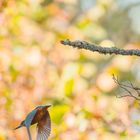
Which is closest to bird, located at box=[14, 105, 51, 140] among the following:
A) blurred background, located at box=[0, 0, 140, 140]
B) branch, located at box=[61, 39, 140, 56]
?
branch, located at box=[61, 39, 140, 56]

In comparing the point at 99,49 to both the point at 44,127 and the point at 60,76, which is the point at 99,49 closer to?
the point at 44,127

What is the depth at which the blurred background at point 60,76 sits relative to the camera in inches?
202

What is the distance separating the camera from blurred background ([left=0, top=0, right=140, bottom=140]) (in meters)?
5.14

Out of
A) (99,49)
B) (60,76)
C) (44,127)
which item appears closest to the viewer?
(44,127)

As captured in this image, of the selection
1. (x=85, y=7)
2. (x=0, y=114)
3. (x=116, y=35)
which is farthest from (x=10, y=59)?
(x=85, y=7)

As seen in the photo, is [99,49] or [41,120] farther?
[99,49]

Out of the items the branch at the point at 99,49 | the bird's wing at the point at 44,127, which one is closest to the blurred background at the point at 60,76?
the branch at the point at 99,49

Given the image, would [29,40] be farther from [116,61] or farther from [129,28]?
[129,28]

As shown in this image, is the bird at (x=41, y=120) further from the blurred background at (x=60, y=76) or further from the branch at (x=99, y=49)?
the blurred background at (x=60, y=76)

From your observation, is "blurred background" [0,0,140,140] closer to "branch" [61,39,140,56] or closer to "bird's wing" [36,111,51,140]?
"branch" [61,39,140,56]

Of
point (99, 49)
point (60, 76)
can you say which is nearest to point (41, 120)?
point (99, 49)

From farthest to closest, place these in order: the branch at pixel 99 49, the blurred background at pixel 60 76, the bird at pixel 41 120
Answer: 1. the blurred background at pixel 60 76
2. the branch at pixel 99 49
3. the bird at pixel 41 120

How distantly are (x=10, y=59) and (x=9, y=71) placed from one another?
0.35 metres

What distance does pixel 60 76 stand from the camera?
8.17 meters
